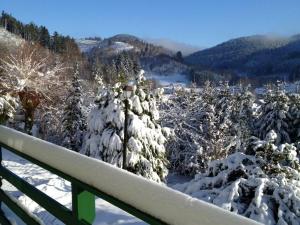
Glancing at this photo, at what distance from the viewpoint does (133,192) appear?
1.59 m

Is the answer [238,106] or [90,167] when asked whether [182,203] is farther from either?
[238,106]

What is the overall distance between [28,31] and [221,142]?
12285 cm

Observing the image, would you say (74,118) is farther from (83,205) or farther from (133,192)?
(133,192)

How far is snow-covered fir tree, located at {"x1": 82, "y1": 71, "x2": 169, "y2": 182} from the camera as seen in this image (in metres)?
20.6

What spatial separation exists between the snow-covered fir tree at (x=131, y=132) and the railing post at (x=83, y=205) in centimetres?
1825

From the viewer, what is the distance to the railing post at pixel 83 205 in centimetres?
189

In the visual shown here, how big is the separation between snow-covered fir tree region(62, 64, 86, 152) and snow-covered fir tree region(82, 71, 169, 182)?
538 inches

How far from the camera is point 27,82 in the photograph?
30.8m

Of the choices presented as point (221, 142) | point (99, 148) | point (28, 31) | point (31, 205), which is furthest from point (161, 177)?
point (28, 31)

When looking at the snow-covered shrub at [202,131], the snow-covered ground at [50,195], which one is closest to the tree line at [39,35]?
the snow-covered shrub at [202,131]

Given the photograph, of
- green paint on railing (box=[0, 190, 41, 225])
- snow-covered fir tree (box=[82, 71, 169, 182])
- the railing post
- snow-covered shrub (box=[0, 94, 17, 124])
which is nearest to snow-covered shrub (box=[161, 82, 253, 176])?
snow-covered fir tree (box=[82, 71, 169, 182])

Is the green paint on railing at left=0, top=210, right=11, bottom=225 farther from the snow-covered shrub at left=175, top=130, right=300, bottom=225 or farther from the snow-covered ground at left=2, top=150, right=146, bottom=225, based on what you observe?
the snow-covered shrub at left=175, top=130, right=300, bottom=225

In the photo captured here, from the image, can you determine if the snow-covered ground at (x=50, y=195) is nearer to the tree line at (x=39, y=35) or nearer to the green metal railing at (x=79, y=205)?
the green metal railing at (x=79, y=205)

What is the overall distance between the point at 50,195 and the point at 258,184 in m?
3.70
